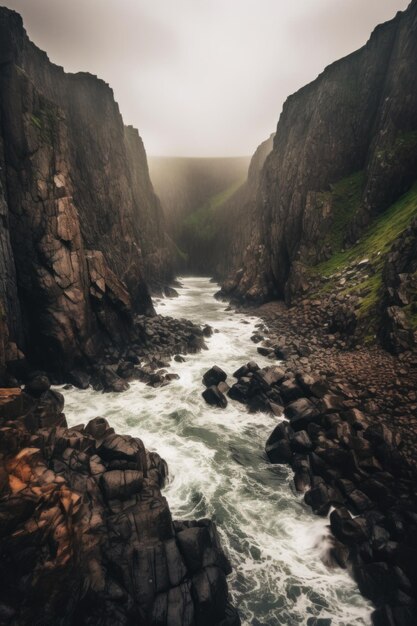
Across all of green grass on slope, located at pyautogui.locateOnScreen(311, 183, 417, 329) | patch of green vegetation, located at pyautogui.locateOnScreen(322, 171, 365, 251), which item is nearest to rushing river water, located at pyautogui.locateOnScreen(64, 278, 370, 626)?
green grass on slope, located at pyautogui.locateOnScreen(311, 183, 417, 329)

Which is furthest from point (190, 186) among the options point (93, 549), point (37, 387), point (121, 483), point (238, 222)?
point (93, 549)

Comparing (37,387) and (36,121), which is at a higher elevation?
(36,121)

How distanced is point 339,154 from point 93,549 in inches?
1983

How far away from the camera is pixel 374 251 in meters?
32.1

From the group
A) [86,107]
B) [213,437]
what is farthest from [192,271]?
[213,437]

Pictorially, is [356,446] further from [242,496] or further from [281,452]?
[242,496]

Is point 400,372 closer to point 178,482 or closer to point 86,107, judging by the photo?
point 178,482

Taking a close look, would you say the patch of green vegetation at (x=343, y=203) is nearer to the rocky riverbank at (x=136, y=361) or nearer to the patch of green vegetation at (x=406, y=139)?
the patch of green vegetation at (x=406, y=139)

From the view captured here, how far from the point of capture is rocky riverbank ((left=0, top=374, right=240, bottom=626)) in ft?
29.5

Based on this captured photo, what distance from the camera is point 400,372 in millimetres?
19047

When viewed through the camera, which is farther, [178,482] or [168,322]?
[168,322]

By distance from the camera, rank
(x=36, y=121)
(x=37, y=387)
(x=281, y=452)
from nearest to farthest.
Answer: (x=281, y=452) → (x=37, y=387) → (x=36, y=121)

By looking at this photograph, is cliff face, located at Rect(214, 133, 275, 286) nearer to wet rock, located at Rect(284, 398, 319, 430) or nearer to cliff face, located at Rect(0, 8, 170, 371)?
cliff face, located at Rect(0, 8, 170, 371)

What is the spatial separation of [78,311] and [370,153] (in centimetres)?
3966
